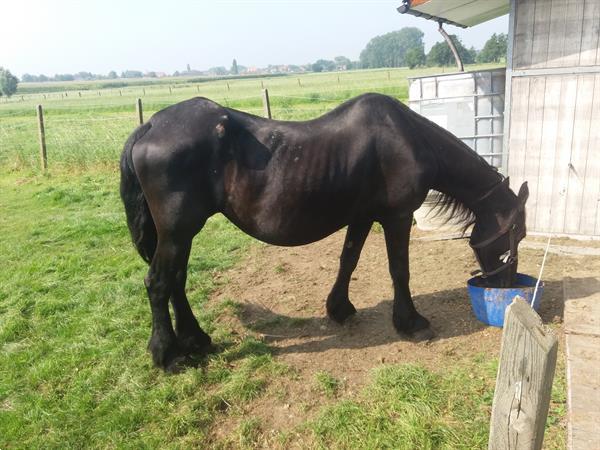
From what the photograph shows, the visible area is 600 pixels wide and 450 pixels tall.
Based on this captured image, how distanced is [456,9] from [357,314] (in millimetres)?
4760

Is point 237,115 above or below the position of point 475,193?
above

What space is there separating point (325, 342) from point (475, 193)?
1.91 metres

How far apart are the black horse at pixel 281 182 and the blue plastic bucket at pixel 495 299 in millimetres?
175

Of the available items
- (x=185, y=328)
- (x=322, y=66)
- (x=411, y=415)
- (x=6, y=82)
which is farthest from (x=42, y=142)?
(x=322, y=66)

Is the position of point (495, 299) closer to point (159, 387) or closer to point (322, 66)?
point (159, 387)

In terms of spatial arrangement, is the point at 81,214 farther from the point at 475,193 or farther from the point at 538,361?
the point at 538,361

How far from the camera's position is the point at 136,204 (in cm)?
396

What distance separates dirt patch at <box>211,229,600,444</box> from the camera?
3600 mm

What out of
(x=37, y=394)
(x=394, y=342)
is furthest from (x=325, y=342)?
(x=37, y=394)

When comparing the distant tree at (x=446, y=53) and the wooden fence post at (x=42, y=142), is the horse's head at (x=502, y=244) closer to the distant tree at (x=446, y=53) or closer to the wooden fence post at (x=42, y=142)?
the wooden fence post at (x=42, y=142)

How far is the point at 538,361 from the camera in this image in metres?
1.63

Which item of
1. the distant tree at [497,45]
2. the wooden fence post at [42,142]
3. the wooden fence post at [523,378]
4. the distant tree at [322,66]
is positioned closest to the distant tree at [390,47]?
the distant tree at [322,66]

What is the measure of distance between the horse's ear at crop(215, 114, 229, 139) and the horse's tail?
0.58 meters

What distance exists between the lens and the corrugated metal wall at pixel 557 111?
574cm
